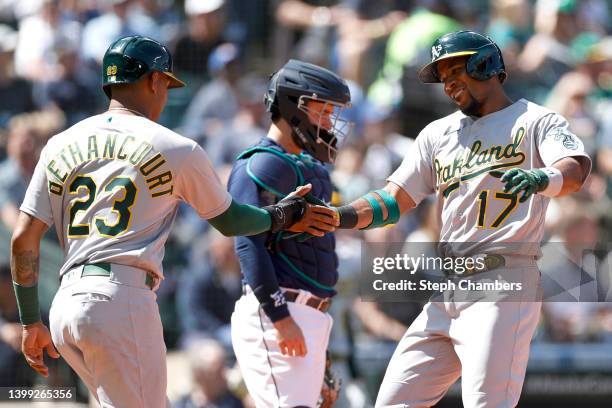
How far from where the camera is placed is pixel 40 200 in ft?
15.3

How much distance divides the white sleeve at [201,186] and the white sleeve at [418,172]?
1099 mm

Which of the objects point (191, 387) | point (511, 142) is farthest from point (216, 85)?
point (511, 142)

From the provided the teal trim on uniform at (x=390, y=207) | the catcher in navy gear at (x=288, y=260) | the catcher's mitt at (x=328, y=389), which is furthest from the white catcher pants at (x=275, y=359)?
the teal trim on uniform at (x=390, y=207)

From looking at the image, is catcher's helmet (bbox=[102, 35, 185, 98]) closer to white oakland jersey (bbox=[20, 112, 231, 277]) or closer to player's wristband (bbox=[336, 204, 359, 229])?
white oakland jersey (bbox=[20, 112, 231, 277])

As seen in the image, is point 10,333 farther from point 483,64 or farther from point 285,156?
point 483,64

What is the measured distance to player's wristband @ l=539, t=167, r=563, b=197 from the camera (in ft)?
15.4

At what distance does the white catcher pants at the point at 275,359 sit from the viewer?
212 inches

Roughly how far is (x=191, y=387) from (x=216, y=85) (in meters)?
3.04

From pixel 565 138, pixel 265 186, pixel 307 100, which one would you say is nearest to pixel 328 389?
pixel 265 186

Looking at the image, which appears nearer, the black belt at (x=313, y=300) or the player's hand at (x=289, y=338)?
the player's hand at (x=289, y=338)

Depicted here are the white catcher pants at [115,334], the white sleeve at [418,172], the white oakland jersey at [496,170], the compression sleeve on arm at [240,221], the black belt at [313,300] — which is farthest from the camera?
the black belt at [313,300]

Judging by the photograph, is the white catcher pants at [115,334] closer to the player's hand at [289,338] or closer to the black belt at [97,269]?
the black belt at [97,269]

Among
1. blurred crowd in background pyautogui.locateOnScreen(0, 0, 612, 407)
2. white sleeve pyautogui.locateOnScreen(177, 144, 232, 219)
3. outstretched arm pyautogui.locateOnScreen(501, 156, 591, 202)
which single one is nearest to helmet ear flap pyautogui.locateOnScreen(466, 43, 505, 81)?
outstretched arm pyautogui.locateOnScreen(501, 156, 591, 202)

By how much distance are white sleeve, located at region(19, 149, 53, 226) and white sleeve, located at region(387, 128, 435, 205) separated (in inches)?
71.7
